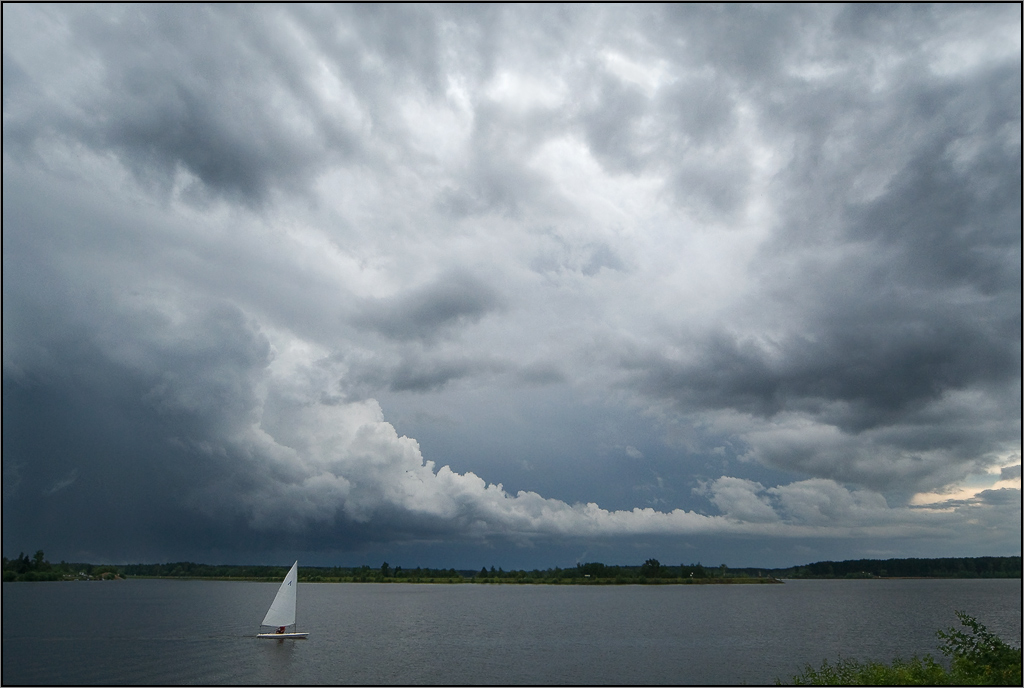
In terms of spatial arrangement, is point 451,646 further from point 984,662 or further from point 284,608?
point 984,662

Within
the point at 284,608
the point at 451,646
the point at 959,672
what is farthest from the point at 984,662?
the point at 284,608

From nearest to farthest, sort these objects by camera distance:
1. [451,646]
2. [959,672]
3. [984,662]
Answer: [959,672] < [984,662] < [451,646]

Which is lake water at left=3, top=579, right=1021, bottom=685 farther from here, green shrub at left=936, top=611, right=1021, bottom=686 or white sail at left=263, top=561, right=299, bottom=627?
green shrub at left=936, top=611, right=1021, bottom=686

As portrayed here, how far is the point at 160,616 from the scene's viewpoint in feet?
456

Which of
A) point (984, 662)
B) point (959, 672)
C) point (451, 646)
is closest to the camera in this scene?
point (959, 672)

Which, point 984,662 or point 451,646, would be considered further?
point 451,646

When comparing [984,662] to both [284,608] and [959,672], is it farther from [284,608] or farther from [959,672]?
[284,608]

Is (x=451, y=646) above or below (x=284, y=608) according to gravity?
below

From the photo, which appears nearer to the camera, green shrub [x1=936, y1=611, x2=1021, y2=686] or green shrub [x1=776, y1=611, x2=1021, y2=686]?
green shrub [x1=776, y1=611, x2=1021, y2=686]

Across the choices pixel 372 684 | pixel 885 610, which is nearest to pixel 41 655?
pixel 372 684

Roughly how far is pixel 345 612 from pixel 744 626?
301 feet

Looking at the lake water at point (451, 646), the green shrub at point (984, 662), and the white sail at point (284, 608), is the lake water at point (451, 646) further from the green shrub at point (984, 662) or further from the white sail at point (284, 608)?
the green shrub at point (984, 662)

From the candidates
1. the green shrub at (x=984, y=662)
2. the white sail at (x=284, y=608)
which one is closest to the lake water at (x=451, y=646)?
the white sail at (x=284, y=608)

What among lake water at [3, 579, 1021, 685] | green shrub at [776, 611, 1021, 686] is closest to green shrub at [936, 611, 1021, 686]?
green shrub at [776, 611, 1021, 686]
